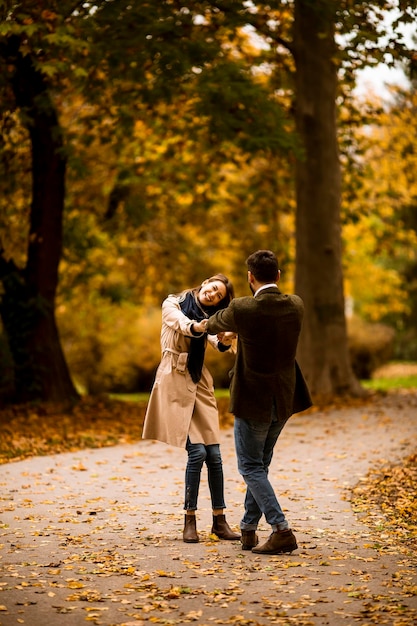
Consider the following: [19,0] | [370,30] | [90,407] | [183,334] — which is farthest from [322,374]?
[183,334]

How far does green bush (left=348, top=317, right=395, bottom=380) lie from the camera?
96.6ft

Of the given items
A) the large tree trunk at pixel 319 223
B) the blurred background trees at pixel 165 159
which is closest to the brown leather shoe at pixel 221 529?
the blurred background trees at pixel 165 159

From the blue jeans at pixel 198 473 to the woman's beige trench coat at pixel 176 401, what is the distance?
0.07 meters

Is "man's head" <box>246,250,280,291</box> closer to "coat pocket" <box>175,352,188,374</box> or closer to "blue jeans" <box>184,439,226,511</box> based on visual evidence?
"coat pocket" <box>175,352,188,374</box>

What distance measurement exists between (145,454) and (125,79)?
6.97 m

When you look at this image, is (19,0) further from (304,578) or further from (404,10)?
(304,578)

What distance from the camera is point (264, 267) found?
6.15 meters

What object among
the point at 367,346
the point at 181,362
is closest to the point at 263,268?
the point at 181,362

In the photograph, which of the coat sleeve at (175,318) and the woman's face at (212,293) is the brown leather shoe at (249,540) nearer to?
the coat sleeve at (175,318)

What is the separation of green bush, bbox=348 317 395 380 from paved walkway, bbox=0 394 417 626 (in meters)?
18.9

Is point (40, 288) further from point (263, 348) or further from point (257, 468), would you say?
point (263, 348)

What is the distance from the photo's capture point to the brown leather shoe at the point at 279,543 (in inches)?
246

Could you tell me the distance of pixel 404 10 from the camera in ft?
36.9

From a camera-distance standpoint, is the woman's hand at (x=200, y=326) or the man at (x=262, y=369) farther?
the woman's hand at (x=200, y=326)
